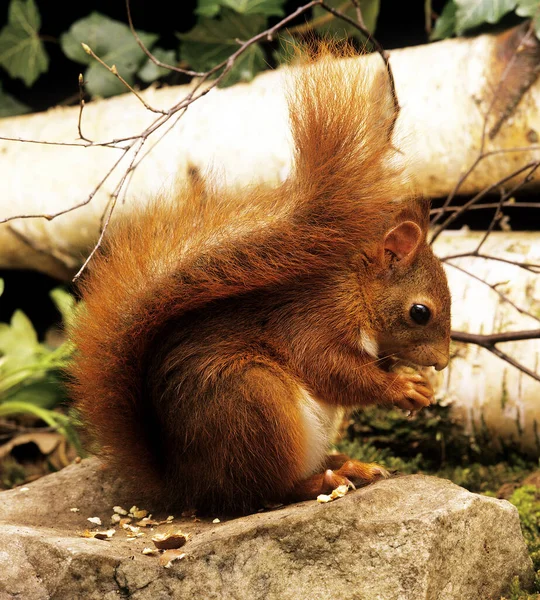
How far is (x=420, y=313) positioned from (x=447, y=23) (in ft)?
5.06

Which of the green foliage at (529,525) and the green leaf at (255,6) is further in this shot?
the green leaf at (255,6)

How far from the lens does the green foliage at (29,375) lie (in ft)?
8.61

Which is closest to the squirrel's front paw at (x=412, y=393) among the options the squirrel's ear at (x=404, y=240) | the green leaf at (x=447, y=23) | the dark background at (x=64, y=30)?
the squirrel's ear at (x=404, y=240)

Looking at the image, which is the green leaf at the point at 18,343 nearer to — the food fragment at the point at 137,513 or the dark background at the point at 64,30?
the dark background at the point at 64,30

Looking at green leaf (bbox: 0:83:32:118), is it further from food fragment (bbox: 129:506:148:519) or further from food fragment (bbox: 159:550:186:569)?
food fragment (bbox: 159:550:186:569)

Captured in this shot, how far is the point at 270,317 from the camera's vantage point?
4.91 ft

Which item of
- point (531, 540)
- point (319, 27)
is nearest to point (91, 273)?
point (531, 540)

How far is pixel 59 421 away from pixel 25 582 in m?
1.46

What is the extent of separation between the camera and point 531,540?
1.70 m

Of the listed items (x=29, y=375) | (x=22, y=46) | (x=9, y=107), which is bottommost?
(x=29, y=375)

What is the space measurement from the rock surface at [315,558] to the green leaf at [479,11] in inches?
66.8

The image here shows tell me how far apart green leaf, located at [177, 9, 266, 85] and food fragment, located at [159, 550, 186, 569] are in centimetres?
194

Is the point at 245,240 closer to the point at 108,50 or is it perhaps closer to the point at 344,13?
the point at 344,13

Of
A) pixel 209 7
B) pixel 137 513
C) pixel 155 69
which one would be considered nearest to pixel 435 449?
pixel 137 513
